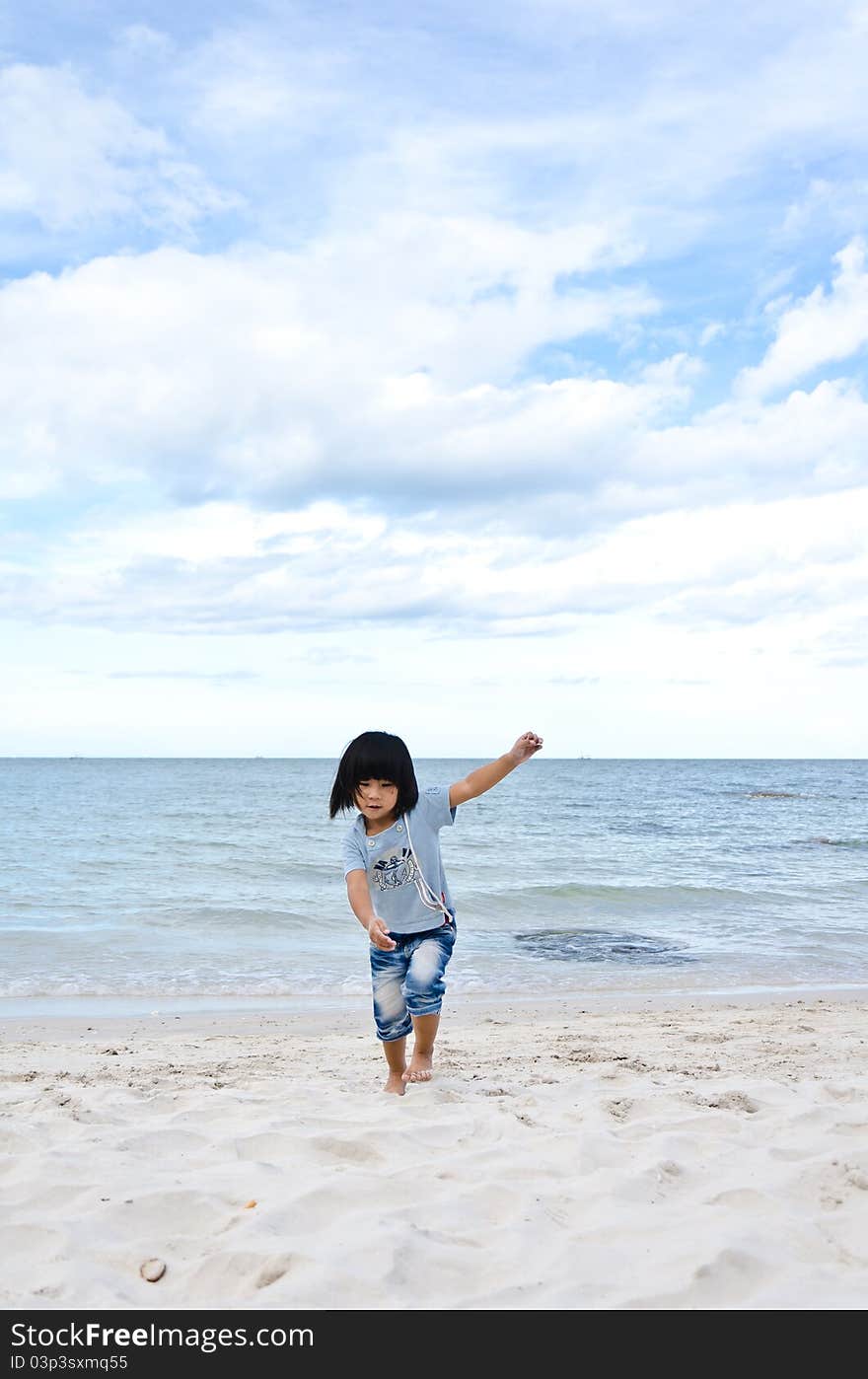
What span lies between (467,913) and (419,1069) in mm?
8272

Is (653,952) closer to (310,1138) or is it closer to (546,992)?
(546,992)

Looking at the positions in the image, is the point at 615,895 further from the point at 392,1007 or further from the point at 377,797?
the point at 377,797

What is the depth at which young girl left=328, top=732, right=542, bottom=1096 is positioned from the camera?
4512 mm

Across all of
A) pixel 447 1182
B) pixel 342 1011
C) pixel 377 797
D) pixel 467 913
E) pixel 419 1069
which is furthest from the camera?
pixel 467 913

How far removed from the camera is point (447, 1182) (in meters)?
3.22

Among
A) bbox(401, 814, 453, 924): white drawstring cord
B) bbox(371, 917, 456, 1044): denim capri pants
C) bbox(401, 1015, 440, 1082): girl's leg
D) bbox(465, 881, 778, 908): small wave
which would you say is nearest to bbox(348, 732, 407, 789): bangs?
bbox(401, 814, 453, 924): white drawstring cord

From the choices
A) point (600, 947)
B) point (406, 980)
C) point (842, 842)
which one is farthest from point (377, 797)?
point (842, 842)

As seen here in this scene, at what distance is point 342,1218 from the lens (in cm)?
290

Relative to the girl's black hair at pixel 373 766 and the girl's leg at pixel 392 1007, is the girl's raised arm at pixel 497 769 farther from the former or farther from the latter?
the girl's leg at pixel 392 1007

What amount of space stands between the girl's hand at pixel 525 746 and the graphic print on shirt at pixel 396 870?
749mm

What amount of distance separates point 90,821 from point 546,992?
24.9 metres

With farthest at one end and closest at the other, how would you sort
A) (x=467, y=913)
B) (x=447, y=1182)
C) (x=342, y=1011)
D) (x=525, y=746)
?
1. (x=467, y=913)
2. (x=342, y=1011)
3. (x=525, y=746)
4. (x=447, y=1182)

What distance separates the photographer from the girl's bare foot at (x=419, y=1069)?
4.76 m
